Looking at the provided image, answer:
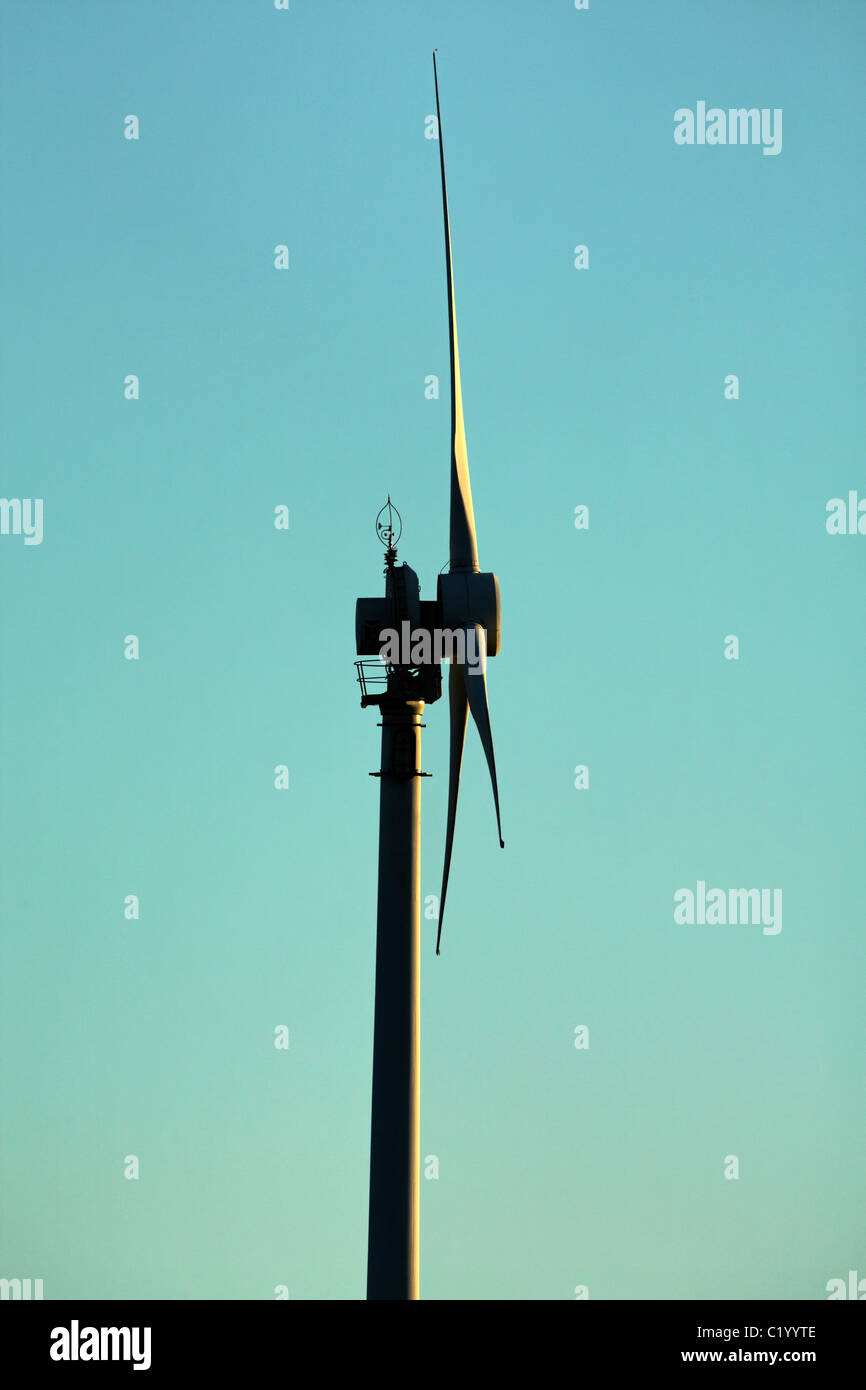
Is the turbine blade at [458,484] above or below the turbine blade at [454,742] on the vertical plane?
above

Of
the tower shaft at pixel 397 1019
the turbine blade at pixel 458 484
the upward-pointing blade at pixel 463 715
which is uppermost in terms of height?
the turbine blade at pixel 458 484

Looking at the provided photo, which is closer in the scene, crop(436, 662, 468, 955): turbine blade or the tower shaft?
the tower shaft

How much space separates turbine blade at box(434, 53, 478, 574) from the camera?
225 ft

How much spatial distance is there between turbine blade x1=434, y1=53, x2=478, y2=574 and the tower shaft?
486 centimetres

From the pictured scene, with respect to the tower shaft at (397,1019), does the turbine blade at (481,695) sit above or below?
above

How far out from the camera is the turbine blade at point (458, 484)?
68.7m

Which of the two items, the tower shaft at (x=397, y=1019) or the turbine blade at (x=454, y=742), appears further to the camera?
the turbine blade at (x=454, y=742)

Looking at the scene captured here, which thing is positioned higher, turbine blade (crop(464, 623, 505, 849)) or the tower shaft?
turbine blade (crop(464, 623, 505, 849))

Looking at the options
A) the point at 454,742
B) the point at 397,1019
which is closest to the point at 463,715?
the point at 454,742

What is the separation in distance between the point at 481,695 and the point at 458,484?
6.87 metres

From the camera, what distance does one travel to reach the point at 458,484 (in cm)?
6938

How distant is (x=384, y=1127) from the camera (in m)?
64.5

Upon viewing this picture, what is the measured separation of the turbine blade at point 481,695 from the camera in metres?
66.3
